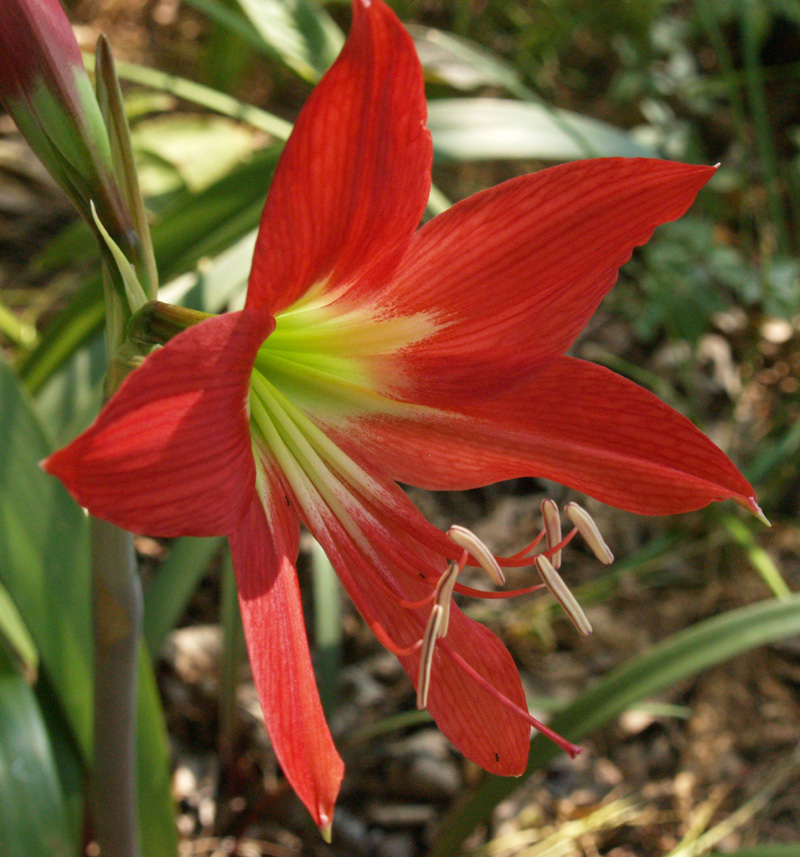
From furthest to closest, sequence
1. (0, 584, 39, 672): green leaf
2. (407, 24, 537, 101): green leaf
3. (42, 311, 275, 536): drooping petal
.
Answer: (407, 24, 537, 101): green leaf, (0, 584, 39, 672): green leaf, (42, 311, 275, 536): drooping petal

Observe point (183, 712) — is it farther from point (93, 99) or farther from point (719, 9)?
point (719, 9)

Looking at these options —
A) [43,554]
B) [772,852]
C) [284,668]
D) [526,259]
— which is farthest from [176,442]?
[772,852]

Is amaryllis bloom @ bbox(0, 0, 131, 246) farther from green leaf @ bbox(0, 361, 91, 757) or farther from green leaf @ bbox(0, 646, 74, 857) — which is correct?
green leaf @ bbox(0, 646, 74, 857)

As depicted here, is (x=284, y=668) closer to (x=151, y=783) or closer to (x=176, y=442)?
(x=176, y=442)

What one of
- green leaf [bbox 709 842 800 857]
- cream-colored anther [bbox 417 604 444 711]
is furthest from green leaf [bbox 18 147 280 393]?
green leaf [bbox 709 842 800 857]

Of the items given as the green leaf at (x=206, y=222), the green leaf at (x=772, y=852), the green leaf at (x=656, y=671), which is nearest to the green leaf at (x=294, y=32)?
the green leaf at (x=206, y=222)

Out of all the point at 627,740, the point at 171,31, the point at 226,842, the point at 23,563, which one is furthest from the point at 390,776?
the point at 171,31
